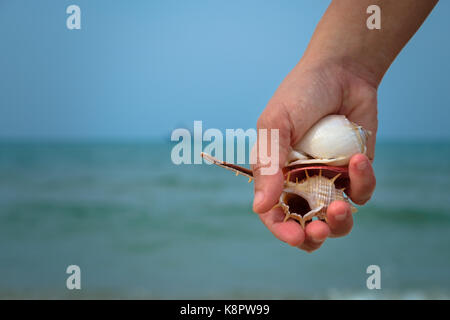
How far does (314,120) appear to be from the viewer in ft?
6.29

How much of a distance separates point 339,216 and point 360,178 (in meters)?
0.21

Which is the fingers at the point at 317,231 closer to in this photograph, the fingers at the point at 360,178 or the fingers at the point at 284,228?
the fingers at the point at 284,228

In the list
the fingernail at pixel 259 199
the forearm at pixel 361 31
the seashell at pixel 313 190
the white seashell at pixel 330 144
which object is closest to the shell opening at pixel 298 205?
the seashell at pixel 313 190

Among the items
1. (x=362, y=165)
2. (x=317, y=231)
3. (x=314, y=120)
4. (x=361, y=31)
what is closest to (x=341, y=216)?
(x=317, y=231)

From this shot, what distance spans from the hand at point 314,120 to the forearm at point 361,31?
0.24 feet

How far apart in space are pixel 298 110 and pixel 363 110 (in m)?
0.58

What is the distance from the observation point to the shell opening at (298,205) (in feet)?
6.30

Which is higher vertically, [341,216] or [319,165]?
[319,165]

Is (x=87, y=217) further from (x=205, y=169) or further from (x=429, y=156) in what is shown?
(x=429, y=156)

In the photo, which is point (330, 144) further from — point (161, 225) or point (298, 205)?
point (161, 225)

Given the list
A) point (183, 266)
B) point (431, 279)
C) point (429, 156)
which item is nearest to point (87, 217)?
point (183, 266)

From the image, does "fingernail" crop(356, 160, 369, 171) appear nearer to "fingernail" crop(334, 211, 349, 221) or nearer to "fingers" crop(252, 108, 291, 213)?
"fingernail" crop(334, 211, 349, 221)

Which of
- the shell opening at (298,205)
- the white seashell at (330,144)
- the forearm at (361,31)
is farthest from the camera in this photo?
the forearm at (361,31)

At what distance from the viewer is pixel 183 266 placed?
5.86m
